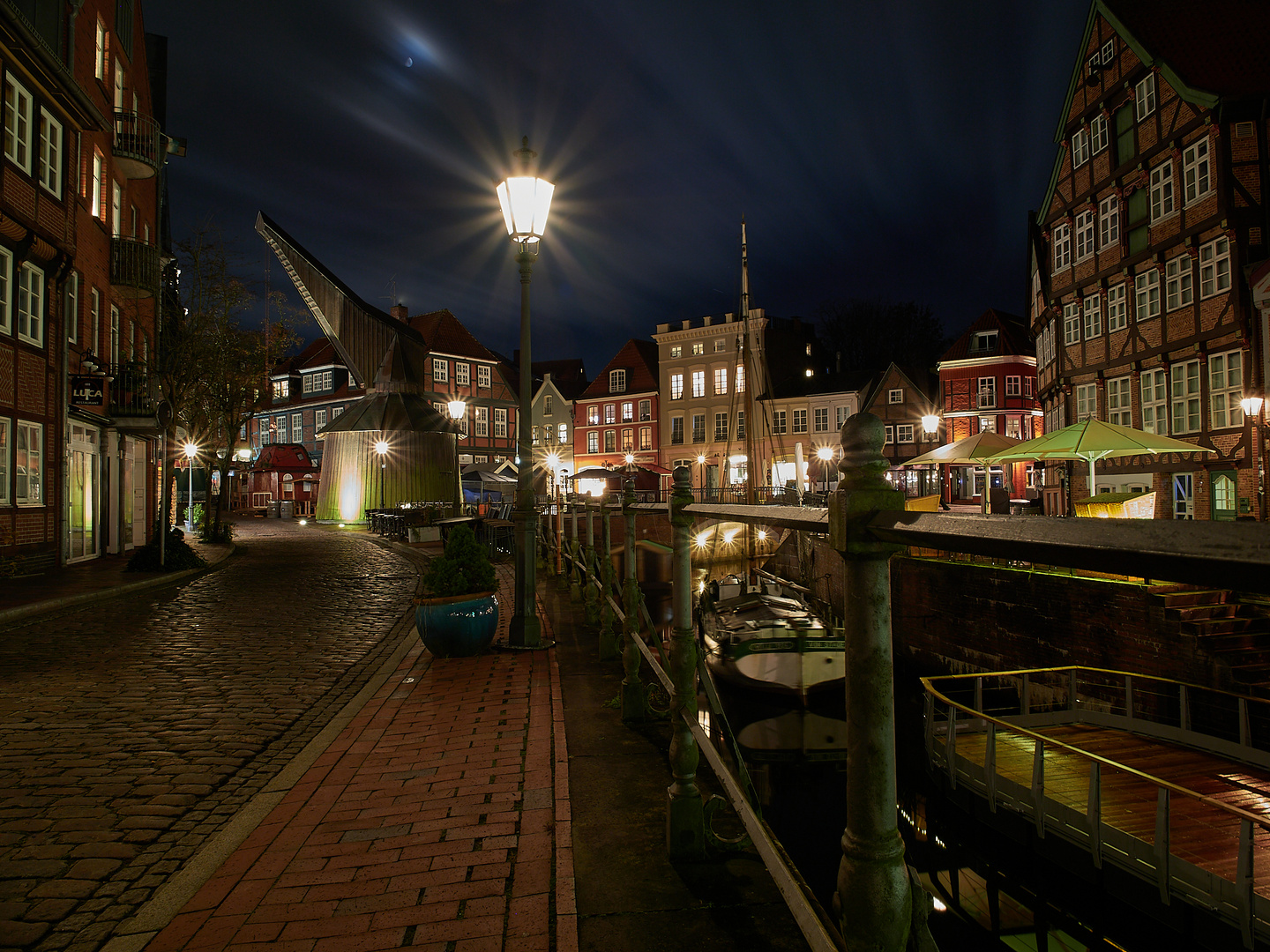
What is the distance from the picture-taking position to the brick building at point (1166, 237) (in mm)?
A: 18547

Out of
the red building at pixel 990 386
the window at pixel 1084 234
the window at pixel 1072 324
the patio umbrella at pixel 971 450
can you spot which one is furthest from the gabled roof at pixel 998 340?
the patio umbrella at pixel 971 450

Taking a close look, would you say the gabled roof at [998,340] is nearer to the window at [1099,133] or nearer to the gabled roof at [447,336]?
the window at [1099,133]

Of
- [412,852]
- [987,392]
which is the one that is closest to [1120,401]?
[987,392]

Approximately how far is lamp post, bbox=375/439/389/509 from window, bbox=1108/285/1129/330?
26958 millimetres

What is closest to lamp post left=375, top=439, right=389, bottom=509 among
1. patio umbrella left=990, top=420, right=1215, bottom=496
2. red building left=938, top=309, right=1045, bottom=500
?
patio umbrella left=990, top=420, right=1215, bottom=496

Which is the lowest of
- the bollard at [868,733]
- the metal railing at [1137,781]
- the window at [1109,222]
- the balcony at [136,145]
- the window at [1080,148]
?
the metal railing at [1137,781]

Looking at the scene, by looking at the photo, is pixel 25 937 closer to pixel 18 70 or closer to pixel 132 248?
pixel 18 70

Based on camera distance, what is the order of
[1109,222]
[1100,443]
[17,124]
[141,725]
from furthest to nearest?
[1109,222] → [17,124] → [1100,443] → [141,725]

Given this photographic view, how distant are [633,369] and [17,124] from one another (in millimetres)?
44481

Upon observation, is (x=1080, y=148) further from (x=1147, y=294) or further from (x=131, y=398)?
(x=131, y=398)

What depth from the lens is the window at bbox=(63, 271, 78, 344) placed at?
54.9 feet

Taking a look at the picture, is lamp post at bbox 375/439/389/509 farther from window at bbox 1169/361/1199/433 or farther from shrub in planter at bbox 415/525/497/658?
window at bbox 1169/361/1199/433

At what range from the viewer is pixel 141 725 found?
5773 mm

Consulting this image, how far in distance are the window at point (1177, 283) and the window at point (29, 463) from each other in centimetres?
2740
